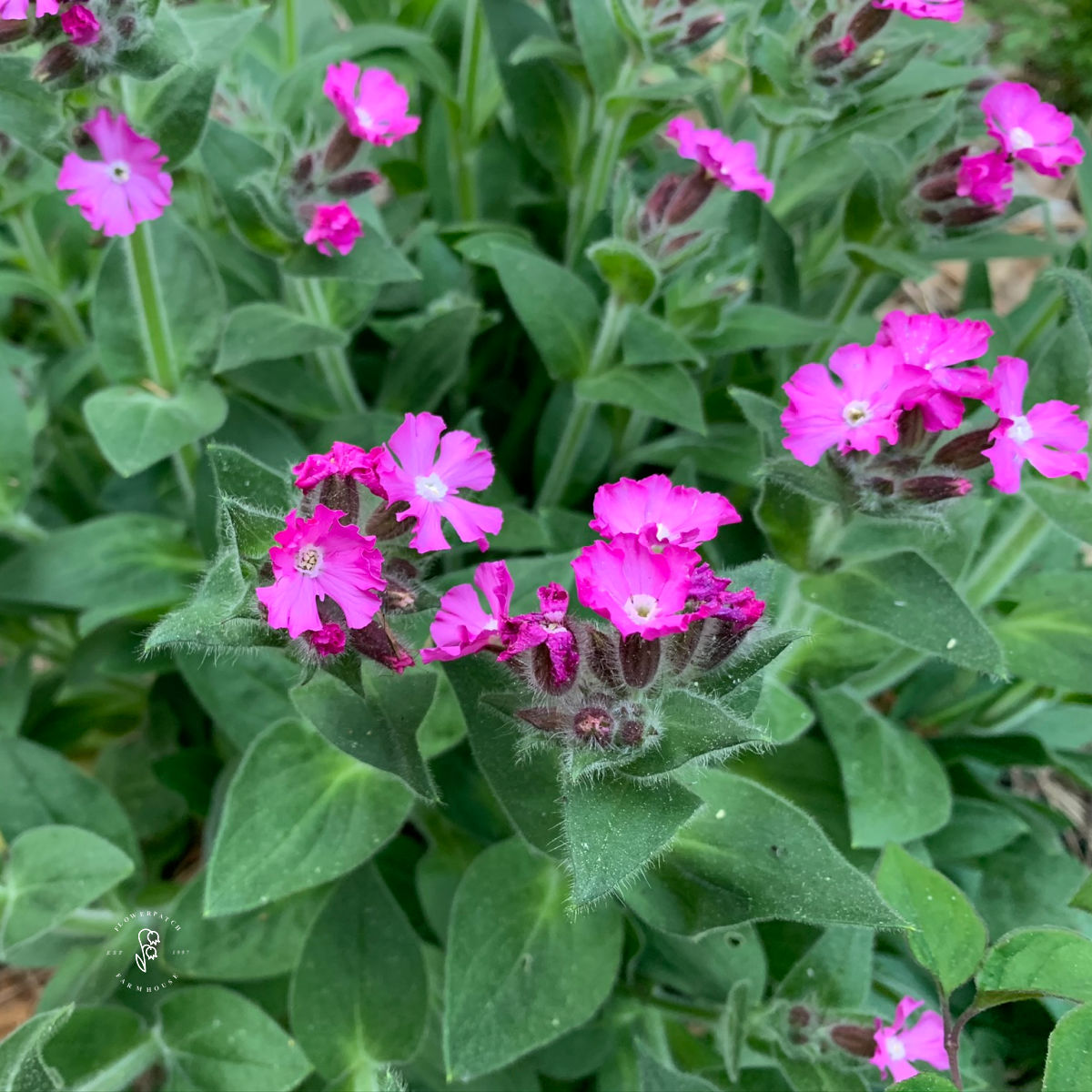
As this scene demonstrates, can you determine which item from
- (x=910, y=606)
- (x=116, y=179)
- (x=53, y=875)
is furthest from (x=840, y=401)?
(x=53, y=875)

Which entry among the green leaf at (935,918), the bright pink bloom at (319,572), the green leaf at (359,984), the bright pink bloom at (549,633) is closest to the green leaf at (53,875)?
the green leaf at (359,984)

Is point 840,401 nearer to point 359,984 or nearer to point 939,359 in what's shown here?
point 939,359

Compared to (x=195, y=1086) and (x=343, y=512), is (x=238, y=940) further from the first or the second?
(x=343, y=512)

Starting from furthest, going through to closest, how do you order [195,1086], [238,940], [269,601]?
[238,940] < [195,1086] < [269,601]

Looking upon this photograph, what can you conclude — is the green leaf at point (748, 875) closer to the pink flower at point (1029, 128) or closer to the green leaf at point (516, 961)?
the green leaf at point (516, 961)

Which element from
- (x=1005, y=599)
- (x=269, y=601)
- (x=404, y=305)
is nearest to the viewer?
(x=269, y=601)

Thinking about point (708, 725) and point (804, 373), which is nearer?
point (708, 725)

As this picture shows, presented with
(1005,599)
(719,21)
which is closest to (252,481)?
(719,21)

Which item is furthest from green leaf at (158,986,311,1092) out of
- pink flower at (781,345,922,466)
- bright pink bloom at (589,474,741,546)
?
pink flower at (781,345,922,466)
